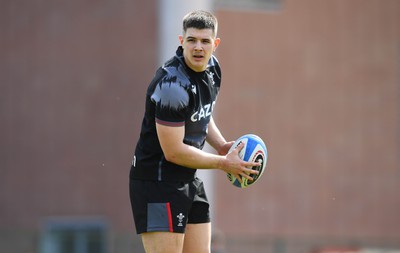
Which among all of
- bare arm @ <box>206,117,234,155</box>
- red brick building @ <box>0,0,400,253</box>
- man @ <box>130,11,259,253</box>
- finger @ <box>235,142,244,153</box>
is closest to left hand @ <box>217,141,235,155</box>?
bare arm @ <box>206,117,234,155</box>

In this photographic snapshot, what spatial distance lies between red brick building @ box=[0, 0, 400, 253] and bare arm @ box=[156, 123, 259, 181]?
12.7 meters

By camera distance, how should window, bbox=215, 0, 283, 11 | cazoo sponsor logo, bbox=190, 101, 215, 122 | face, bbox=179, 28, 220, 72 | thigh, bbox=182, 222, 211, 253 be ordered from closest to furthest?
face, bbox=179, 28, 220, 72, cazoo sponsor logo, bbox=190, 101, 215, 122, thigh, bbox=182, 222, 211, 253, window, bbox=215, 0, 283, 11

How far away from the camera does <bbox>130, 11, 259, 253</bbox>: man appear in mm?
7535

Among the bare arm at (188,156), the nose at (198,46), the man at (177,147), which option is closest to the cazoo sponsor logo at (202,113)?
the man at (177,147)

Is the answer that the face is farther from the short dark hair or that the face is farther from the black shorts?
the black shorts

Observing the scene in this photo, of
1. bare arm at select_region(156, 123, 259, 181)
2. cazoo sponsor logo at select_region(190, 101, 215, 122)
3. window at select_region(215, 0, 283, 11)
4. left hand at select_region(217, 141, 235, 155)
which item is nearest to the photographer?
bare arm at select_region(156, 123, 259, 181)

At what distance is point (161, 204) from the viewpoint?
7.71 m
